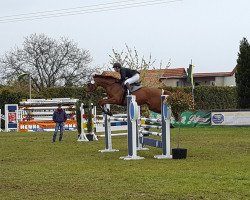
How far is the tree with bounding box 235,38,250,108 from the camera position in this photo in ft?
127

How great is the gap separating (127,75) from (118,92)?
66cm

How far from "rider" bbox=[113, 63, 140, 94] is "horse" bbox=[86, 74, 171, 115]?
45 centimetres

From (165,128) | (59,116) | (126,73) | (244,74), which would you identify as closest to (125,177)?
(165,128)

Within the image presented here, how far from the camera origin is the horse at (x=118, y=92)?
1628 centimetres

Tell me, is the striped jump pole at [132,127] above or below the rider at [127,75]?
below

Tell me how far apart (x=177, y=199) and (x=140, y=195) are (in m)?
0.66

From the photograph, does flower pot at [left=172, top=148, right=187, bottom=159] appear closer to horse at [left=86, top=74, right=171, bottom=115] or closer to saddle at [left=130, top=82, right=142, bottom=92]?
horse at [left=86, top=74, right=171, bottom=115]

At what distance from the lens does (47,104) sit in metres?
38.8

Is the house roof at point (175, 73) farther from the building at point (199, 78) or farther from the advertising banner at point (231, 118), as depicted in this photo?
the advertising banner at point (231, 118)

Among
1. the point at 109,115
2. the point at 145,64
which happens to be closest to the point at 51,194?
the point at 109,115

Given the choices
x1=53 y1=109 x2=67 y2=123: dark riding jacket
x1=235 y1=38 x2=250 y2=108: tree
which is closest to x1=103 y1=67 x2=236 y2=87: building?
x1=235 y1=38 x2=250 y2=108: tree

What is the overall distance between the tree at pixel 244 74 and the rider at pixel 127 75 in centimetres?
2434

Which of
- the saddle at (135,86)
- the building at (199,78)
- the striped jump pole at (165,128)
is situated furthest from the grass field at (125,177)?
the building at (199,78)

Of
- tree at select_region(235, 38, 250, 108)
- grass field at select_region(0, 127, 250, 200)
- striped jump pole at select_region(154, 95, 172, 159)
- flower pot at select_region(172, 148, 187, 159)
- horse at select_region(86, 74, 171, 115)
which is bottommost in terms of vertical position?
grass field at select_region(0, 127, 250, 200)
